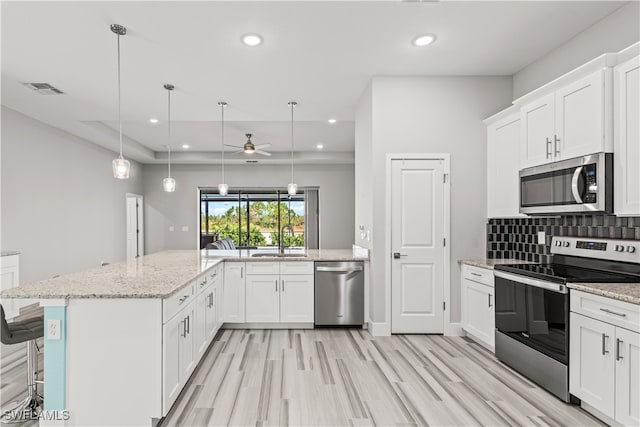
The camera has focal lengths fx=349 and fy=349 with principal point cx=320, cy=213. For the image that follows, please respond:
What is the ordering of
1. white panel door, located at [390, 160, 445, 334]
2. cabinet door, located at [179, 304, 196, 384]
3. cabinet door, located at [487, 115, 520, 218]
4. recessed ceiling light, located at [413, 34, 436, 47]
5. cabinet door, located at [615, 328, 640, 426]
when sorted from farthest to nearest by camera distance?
white panel door, located at [390, 160, 445, 334] < cabinet door, located at [487, 115, 520, 218] < recessed ceiling light, located at [413, 34, 436, 47] < cabinet door, located at [179, 304, 196, 384] < cabinet door, located at [615, 328, 640, 426]

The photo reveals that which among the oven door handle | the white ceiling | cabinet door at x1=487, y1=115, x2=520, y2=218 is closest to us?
the oven door handle

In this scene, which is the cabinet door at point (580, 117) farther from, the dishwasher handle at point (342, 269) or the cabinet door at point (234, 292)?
the cabinet door at point (234, 292)

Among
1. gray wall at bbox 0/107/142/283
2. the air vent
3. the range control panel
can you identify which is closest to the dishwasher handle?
the range control panel

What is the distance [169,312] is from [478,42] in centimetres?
335

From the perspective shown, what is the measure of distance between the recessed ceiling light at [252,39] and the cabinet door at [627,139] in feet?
8.73

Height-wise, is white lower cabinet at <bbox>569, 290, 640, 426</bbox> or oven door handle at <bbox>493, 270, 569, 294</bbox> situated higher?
oven door handle at <bbox>493, 270, 569, 294</bbox>

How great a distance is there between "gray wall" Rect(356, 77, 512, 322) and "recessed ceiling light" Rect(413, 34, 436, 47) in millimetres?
741

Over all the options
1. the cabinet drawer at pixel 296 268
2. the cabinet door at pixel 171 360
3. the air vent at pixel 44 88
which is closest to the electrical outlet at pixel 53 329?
the cabinet door at pixel 171 360

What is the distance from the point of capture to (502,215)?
3586mm

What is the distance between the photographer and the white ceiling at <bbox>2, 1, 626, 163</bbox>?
8.61 ft

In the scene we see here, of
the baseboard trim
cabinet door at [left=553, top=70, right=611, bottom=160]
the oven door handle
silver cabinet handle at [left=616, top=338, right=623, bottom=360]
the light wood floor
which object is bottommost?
the light wood floor

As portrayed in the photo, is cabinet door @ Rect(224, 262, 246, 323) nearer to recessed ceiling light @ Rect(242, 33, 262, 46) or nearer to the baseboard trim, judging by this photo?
the baseboard trim

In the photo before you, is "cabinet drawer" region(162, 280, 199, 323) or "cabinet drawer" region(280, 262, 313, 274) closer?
"cabinet drawer" region(162, 280, 199, 323)

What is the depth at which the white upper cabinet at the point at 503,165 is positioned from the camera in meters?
3.39
